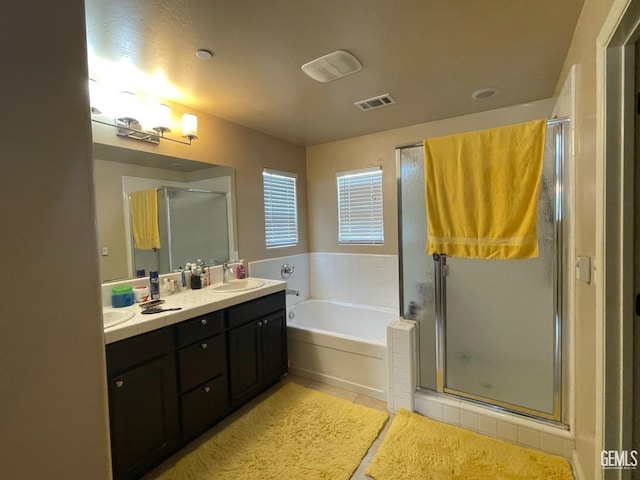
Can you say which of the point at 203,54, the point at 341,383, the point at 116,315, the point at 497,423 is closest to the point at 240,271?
the point at 116,315

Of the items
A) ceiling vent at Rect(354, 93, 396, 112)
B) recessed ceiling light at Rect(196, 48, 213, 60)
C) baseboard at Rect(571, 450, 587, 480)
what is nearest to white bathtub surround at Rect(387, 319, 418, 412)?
baseboard at Rect(571, 450, 587, 480)

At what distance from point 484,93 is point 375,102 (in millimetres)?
869

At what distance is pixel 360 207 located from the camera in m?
3.43

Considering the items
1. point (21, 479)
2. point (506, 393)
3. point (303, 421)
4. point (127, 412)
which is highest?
point (21, 479)

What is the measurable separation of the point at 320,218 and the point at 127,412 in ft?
8.82

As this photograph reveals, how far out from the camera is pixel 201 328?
6.20 ft

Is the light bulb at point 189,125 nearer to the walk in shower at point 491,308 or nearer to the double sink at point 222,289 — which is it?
the double sink at point 222,289

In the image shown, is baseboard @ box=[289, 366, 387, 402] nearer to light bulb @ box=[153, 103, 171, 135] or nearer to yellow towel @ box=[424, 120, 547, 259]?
yellow towel @ box=[424, 120, 547, 259]

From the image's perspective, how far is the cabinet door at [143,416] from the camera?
57.8 inches

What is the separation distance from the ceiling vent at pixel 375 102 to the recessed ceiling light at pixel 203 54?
1214 mm

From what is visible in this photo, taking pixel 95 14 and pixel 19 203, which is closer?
pixel 19 203

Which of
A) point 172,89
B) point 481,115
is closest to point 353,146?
point 481,115

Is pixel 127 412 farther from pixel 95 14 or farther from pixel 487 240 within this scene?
pixel 487 240

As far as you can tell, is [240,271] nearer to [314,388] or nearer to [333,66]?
[314,388]
